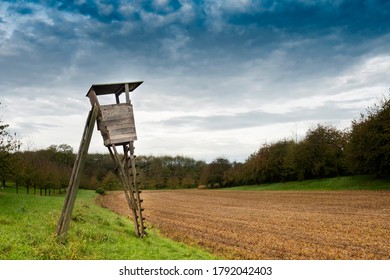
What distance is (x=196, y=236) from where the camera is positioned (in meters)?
17.0

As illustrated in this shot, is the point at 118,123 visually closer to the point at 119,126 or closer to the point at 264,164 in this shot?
the point at 119,126

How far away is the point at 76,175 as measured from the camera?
39.1 feet

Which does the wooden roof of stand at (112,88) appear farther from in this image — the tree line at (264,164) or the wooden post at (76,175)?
the tree line at (264,164)

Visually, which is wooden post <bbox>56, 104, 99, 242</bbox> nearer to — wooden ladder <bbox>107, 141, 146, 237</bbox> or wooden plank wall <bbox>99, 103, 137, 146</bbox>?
wooden plank wall <bbox>99, 103, 137, 146</bbox>

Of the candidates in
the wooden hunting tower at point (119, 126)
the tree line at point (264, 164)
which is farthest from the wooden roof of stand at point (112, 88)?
the tree line at point (264, 164)

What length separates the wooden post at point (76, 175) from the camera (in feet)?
36.8

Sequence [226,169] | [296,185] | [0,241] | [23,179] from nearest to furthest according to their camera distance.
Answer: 1. [0,241]
2. [23,179]
3. [296,185]
4. [226,169]

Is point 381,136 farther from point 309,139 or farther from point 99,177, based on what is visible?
point 99,177

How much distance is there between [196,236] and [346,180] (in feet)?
164

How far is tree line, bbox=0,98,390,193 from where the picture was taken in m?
49.0

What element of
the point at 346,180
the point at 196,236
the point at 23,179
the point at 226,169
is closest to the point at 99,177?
the point at 226,169

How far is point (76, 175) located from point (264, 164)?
7763 cm

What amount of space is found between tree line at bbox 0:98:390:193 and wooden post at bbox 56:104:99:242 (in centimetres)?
2453

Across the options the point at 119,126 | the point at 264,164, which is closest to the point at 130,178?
the point at 119,126
